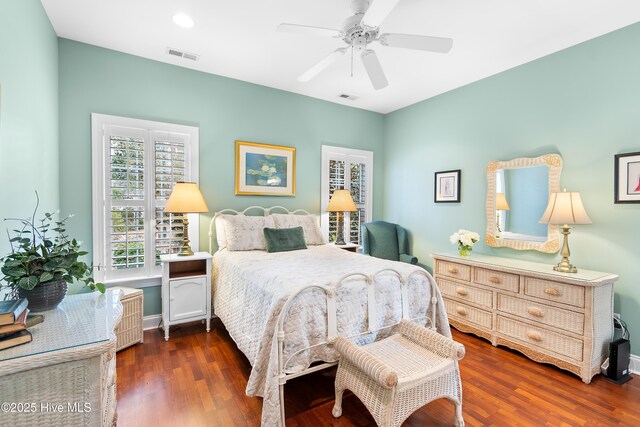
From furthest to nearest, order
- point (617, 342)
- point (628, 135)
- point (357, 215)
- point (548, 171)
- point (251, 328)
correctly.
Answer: point (357, 215)
point (548, 171)
point (628, 135)
point (617, 342)
point (251, 328)

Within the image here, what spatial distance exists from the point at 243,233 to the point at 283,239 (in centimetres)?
45

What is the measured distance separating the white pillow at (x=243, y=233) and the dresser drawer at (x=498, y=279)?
2.33 m

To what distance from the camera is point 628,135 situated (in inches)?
102

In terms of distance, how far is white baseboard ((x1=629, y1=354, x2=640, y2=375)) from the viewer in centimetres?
254

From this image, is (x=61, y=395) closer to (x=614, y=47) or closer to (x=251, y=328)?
(x=251, y=328)

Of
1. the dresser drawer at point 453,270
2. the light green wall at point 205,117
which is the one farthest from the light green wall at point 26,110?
the dresser drawer at point 453,270

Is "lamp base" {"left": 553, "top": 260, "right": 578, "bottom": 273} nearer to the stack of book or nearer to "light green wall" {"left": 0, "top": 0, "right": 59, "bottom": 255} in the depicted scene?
the stack of book

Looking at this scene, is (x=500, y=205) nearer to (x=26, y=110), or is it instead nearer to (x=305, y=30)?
(x=305, y=30)

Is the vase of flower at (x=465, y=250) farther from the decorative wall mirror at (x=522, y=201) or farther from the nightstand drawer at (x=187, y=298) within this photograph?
the nightstand drawer at (x=187, y=298)

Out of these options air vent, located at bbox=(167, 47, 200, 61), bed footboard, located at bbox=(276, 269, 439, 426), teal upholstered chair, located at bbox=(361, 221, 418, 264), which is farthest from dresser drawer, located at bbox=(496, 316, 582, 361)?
air vent, located at bbox=(167, 47, 200, 61)

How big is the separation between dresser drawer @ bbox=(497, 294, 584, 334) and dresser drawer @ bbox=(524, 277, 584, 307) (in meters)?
0.08

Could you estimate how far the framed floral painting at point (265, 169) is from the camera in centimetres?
384

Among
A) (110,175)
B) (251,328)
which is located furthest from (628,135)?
(110,175)

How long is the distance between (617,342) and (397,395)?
6.92ft
